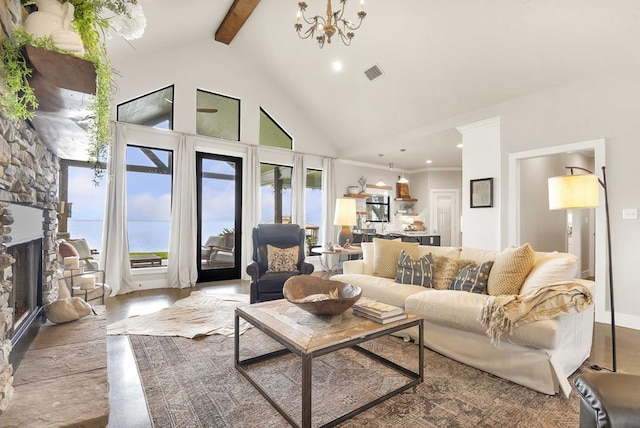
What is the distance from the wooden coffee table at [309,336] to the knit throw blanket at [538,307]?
1.68ft

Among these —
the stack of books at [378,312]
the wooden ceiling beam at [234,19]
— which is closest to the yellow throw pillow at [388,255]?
the stack of books at [378,312]

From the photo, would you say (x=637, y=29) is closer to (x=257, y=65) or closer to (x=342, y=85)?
(x=342, y=85)

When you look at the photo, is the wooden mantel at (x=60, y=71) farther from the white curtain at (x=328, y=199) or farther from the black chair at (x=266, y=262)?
the white curtain at (x=328, y=199)

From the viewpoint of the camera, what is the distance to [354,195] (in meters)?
7.50

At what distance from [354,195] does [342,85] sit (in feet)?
8.90

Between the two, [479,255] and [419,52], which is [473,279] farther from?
[419,52]

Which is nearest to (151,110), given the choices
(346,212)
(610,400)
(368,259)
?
(346,212)

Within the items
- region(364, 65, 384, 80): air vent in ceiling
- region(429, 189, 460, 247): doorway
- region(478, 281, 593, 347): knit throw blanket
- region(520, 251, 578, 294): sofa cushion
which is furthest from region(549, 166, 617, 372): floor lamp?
region(429, 189, 460, 247): doorway

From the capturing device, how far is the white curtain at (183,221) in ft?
16.9

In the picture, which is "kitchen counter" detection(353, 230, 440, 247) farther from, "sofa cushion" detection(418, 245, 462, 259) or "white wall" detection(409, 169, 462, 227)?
"sofa cushion" detection(418, 245, 462, 259)

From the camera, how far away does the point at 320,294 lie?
2.36m

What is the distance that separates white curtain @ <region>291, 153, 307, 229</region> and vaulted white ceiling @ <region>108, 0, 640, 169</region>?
1.04 m

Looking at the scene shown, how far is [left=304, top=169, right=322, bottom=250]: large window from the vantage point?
7.09 meters

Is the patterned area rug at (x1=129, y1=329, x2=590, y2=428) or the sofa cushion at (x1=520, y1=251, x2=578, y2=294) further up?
the sofa cushion at (x1=520, y1=251, x2=578, y2=294)
